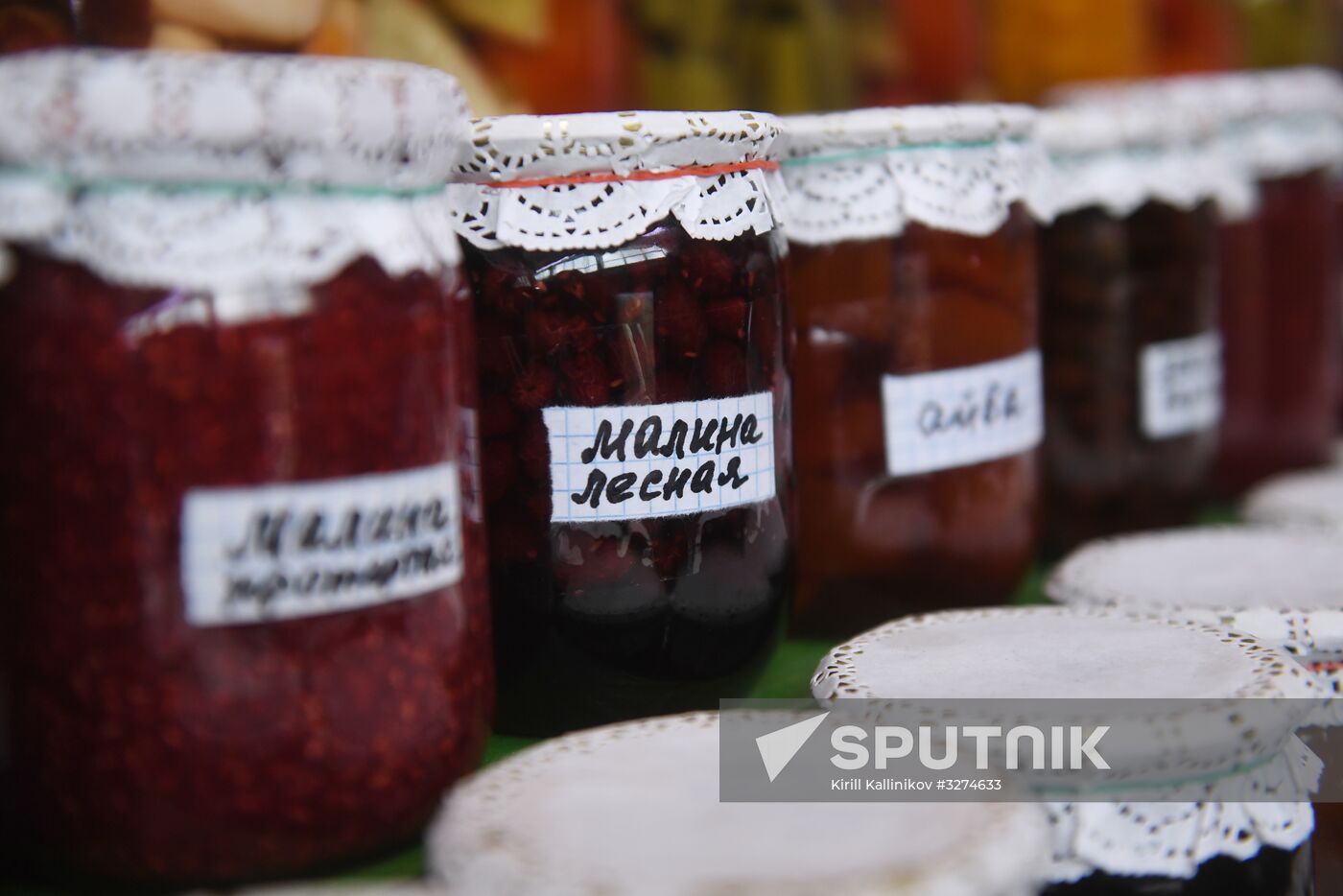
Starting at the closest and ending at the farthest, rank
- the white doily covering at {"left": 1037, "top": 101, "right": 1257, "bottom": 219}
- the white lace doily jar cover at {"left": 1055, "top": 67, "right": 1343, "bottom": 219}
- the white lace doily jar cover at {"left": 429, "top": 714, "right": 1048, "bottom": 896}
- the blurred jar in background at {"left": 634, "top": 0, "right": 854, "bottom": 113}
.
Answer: the white lace doily jar cover at {"left": 429, "top": 714, "right": 1048, "bottom": 896}, the white doily covering at {"left": 1037, "top": 101, "right": 1257, "bottom": 219}, the white lace doily jar cover at {"left": 1055, "top": 67, "right": 1343, "bottom": 219}, the blurred jar in background at {"left": 634, "top": 0, "right": 854, "bottom": 113}

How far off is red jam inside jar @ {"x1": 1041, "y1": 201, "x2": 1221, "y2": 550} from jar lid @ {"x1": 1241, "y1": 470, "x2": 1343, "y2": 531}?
7 centimetres

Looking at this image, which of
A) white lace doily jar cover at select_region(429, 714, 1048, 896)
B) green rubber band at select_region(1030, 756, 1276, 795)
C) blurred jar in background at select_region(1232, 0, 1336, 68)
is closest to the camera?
white lace doily jar cover at select_region(429, 714, 1048, 896)

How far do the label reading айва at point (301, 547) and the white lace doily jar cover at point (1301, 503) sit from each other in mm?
730

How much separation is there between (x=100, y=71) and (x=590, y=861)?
1.00 ft

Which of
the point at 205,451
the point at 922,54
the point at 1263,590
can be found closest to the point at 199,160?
the point at 205,451

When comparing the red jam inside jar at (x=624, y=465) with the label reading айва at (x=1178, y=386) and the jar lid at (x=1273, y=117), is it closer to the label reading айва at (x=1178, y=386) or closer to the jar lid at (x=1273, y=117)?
the label reading айва at (x=1178, y=386)

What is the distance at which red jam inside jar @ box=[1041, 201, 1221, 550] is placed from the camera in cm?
100

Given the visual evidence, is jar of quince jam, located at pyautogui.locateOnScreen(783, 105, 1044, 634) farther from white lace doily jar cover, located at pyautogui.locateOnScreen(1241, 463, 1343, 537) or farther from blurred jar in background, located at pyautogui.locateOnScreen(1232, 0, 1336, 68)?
blurred jar in background, located at pyautogui.locateOnScreen(1232, 0, 1336, 68)

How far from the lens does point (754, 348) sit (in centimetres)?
66

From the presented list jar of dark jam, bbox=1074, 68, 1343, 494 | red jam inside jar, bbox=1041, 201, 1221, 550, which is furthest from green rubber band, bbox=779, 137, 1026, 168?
jar of dark jam, bbox=1074, 68, 1343, 494

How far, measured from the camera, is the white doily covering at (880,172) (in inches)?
30.5

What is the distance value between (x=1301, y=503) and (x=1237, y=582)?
284 millimetres

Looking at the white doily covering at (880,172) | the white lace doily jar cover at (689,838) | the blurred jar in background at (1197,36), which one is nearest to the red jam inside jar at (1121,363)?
the white doily covering at (880,172)

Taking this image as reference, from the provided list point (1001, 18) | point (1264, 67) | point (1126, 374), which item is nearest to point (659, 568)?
point (1126, 374)
